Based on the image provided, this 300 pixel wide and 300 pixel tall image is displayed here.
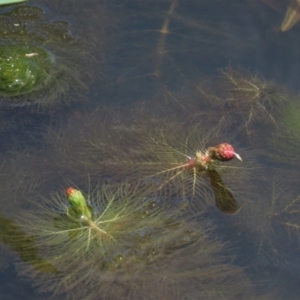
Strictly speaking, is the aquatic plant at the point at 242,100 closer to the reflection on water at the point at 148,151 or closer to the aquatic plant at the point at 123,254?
the reflection on water at the point at 148,151

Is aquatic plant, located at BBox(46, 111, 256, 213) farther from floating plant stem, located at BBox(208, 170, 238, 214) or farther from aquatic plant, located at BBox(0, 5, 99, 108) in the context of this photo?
aquatic plant, located at BBox(0, 5, 99, 108)

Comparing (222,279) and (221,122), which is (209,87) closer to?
(221,122)

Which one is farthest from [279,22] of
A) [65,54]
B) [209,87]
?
Answer: [65,54]

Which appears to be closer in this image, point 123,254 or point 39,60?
point 123,254

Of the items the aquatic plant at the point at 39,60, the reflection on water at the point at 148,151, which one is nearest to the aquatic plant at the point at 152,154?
the reflection on water at the point at 148,151

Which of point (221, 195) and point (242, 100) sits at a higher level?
point (242, 100)

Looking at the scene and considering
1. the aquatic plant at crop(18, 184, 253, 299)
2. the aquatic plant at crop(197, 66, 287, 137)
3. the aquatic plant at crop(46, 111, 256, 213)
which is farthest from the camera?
the aquatic plant at crop(197, 66, 287, 137)

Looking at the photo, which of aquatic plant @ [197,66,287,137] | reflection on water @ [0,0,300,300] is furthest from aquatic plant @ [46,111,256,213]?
aquatic plant @ [197,66,287,137]

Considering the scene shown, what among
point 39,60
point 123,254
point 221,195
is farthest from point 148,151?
point 39,60

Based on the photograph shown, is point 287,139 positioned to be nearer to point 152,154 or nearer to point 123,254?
point 152,154
